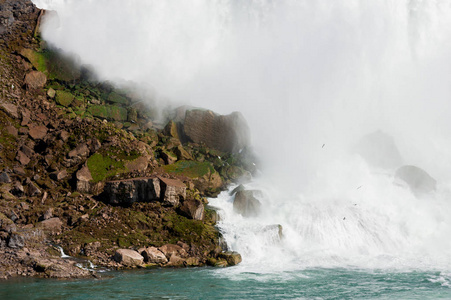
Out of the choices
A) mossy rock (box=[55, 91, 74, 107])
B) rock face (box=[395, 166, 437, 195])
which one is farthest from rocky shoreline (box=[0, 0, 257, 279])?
rock face (box=[395, 166, 437, 195])

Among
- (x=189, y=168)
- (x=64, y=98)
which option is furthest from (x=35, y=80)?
(x=189, y=168)

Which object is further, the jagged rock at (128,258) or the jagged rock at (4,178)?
the jagged rock at (4,178)

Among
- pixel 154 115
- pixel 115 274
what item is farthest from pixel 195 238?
pixel 154 115

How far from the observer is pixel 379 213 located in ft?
106

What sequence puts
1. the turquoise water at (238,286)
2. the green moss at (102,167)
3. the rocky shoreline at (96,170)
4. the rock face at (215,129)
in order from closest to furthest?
the turquoise water at (238,286) → the rocky shoreline at (96,170) → the green moss at (102,167) → the rock face at (215,129)

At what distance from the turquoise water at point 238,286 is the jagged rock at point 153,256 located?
160cm

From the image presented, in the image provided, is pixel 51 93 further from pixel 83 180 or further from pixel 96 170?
pixel 83 180

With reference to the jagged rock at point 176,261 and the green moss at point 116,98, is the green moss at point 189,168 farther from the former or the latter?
the green moss at point 116,98

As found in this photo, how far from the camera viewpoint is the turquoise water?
14070 mm

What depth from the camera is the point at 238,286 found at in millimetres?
16391

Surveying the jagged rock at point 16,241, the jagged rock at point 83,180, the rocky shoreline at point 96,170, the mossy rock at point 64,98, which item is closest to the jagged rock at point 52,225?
the rocky shoreline at point 96,170

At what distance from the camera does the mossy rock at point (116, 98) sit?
134ft

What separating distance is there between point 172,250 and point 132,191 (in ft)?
18.9

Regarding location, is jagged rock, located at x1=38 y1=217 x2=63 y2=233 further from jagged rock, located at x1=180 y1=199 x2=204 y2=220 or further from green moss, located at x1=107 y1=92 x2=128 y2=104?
green moss, located at x1=107 y1=92 x2=128 y2=104
